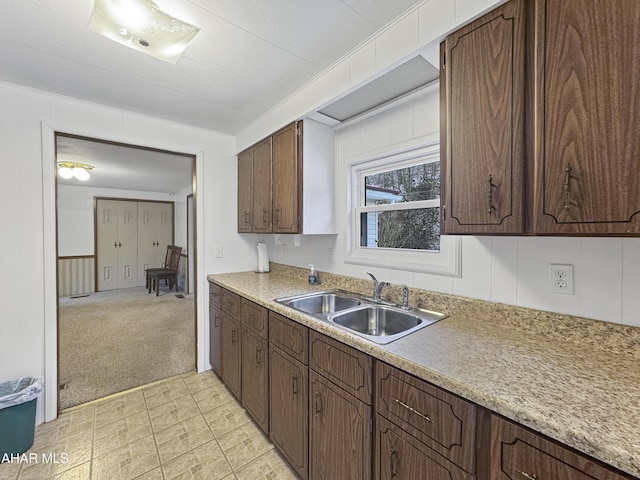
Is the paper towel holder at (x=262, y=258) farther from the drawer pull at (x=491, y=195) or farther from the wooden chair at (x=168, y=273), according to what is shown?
the wooden chair at (x=168, y=273)

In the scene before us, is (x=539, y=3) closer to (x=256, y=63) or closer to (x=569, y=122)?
(x=569, y=122)

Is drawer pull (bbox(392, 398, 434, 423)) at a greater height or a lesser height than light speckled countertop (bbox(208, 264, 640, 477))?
lesser

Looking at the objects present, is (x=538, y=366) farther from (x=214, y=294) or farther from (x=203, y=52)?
(x=214, y=294)

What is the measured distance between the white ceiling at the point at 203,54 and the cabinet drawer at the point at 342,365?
1.50 metres

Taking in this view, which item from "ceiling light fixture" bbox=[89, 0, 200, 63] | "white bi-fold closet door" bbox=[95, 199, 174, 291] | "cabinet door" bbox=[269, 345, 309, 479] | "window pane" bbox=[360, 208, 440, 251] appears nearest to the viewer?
"ceiling light fixture" bbox=[89, 0, 200, 63]

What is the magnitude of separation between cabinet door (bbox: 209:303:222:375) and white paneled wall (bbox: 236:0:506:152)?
1758mm

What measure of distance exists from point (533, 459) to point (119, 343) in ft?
13.2

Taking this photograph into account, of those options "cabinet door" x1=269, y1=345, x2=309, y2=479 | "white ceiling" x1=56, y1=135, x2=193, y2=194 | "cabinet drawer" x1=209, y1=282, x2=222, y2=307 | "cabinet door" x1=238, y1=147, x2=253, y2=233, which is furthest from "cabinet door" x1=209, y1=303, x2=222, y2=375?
"white ceiling" x1=56, y1=135, x2=193, y2=194

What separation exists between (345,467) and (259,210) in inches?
75.2

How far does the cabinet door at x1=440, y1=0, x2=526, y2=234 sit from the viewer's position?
96 cm

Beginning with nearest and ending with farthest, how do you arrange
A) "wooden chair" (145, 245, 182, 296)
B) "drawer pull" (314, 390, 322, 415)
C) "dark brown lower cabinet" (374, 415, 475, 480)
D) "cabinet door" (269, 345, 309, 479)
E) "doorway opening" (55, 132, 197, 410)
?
"dark brown lower cabinet" (374, 415, 475, 480), "drawer pull" (314, 390, 322, 415), "cabinet door" (269, 345, 309, 479), "doorway opening" (55, 132, 197, 410), "wooden chair" (145, 245, 182, 296)

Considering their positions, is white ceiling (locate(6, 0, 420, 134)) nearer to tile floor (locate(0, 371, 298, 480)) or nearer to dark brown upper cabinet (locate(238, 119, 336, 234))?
dark brown upper cabinet (locate(238, 119, 336, 234))

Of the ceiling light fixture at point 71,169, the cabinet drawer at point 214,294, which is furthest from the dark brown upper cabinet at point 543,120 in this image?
the ceiling light fixture at point 71,169

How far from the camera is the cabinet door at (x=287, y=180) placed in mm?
2041
